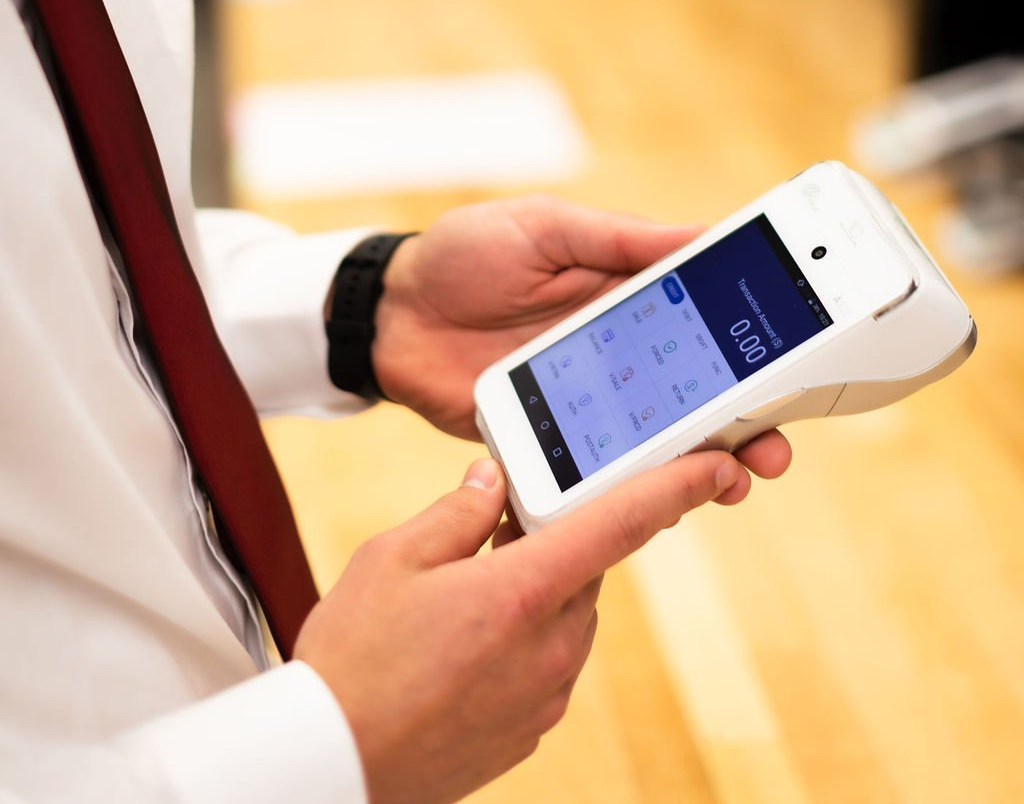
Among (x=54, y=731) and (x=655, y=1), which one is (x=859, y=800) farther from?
(x=655, y=1)

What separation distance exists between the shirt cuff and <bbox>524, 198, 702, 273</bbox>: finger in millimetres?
389

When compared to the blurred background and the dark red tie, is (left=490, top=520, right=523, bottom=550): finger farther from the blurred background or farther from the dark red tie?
the blurred background

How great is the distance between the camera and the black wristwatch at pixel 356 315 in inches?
29.0

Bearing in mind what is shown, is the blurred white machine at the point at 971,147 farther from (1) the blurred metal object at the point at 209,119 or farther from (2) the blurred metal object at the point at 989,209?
(1) the blurred metal object at the point at 209,119

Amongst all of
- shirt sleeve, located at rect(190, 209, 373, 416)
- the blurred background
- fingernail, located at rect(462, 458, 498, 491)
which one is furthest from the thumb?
the blurred background

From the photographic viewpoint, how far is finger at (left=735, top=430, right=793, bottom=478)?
59cm

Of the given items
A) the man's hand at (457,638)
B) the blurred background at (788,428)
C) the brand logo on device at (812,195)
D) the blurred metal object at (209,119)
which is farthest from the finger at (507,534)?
the blurred metal object at (209,119)

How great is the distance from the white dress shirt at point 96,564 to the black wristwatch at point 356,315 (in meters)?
0.22

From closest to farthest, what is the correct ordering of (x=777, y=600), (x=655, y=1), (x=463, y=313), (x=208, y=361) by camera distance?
1. (x=208, y=361)
2. (x=463, y=313)
3. (x=777, y=600)
4. (x=655, y=1)

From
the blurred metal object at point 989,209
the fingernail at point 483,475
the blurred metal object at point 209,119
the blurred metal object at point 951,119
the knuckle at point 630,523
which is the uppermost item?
the knuckle at point 630,523

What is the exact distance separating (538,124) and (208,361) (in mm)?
1417

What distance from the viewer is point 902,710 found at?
3.41 ft

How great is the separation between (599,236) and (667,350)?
116 mm

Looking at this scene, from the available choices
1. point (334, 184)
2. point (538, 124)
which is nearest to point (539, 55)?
point (538, 124)
